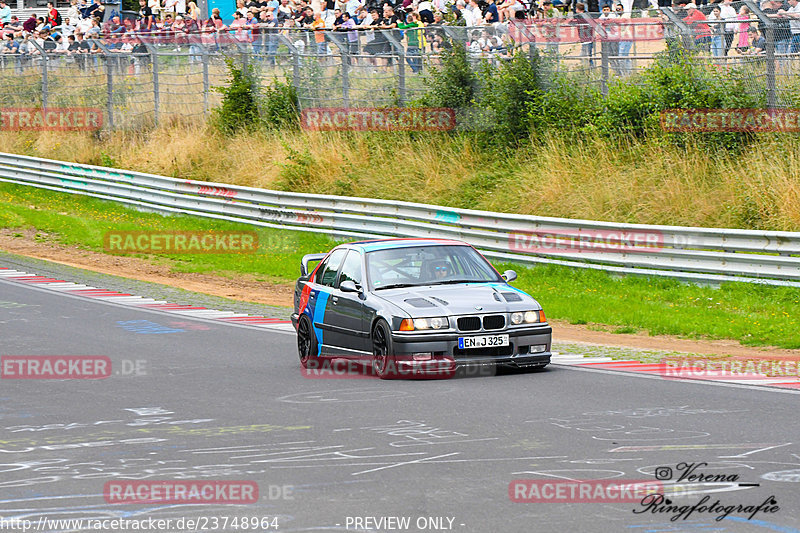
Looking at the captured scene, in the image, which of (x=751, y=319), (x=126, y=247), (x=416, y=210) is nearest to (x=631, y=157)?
(x=416, y=210)

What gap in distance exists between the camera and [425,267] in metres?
12.8

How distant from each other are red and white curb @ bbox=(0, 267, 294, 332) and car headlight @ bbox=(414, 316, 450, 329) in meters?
5.48

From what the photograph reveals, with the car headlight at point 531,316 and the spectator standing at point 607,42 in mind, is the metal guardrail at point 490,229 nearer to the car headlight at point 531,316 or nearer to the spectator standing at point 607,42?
the spectator standing at point 607,42

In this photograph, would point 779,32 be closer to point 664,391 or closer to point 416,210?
point 416,210

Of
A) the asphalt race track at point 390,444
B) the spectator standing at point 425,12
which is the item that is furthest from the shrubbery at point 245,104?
the asphalt race track at point 390,444

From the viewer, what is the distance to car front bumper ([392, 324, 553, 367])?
11.5 m

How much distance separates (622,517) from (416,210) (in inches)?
681

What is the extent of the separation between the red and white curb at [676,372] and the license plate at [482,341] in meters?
1.65

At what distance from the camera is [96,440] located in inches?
356

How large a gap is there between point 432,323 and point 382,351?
0.68 m
